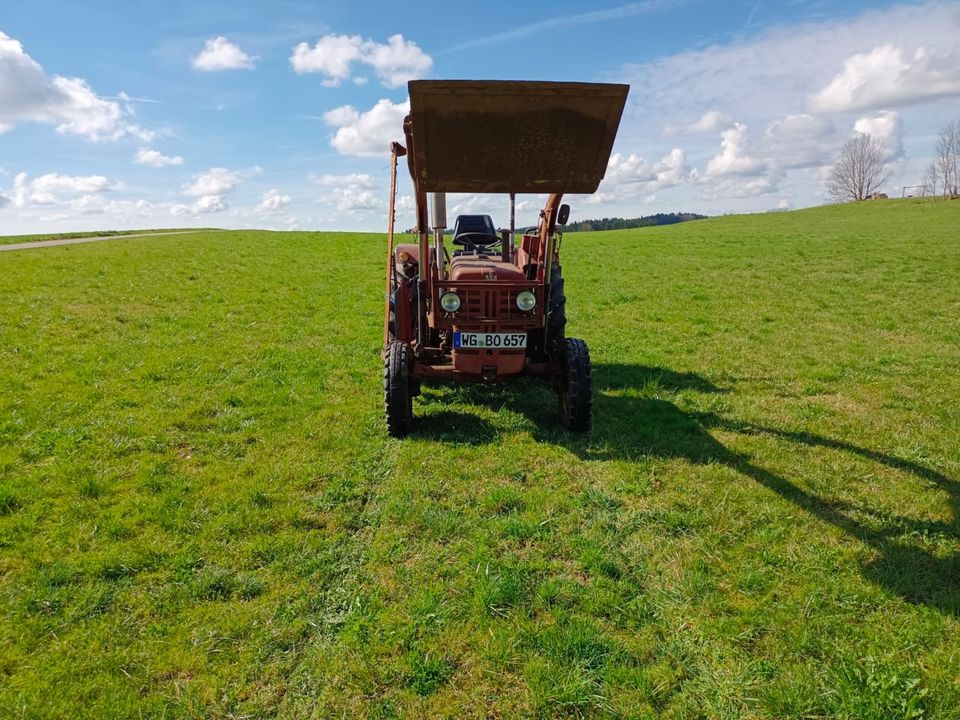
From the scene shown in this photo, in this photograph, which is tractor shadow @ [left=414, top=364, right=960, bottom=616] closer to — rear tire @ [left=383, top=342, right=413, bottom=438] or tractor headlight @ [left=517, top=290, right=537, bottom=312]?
rear tire @ [left=383, top=342, right=413, bottom=438]

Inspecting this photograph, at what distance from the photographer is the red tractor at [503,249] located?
466 centimetres

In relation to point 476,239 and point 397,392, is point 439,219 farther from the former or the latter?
point 476,239

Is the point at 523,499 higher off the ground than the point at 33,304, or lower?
lower

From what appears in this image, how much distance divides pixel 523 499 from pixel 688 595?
145 centimetres

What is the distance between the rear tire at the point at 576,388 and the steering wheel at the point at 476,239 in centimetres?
284

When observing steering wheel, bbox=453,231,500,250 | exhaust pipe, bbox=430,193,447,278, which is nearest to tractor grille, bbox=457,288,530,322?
exhaust pipe, bbox=430,193,447,278

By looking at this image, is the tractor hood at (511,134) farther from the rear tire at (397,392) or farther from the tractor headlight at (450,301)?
the rear tire at (397,392)

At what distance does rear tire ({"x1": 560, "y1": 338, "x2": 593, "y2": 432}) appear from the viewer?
5809mm

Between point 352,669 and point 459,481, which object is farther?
point 459,481

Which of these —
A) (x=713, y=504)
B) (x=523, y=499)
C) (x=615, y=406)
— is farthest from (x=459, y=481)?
(x=615, y=406)

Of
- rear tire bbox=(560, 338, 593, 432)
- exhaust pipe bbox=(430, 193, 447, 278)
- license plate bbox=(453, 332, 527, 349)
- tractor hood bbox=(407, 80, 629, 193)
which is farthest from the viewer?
exhaust pipe bbox=(430, 193, 447, 278)

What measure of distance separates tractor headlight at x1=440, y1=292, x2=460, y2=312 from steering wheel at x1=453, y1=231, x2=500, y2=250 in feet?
8.86

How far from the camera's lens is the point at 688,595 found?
3.48 meters

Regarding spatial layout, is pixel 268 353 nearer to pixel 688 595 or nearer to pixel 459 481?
pixel 459 481
